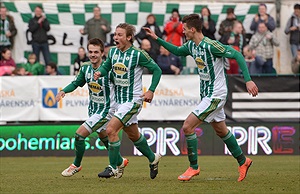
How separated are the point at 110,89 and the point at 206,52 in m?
1.78

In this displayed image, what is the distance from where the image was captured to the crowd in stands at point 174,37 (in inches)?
759

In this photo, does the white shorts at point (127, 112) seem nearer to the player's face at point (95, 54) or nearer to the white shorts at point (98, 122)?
the white shorts at point (98, 122)

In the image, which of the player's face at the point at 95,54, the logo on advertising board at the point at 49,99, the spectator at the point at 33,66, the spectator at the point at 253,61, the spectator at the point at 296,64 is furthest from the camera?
the spectator at the point at 296,64

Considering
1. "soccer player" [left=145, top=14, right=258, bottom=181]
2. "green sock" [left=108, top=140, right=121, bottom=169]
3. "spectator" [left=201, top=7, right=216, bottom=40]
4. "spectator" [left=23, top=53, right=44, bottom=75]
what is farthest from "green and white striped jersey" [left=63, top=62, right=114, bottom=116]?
"spectator" [left=201, top=7, right=216, bottom=40]

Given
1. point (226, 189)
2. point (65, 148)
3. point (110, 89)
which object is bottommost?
point (65, 148)

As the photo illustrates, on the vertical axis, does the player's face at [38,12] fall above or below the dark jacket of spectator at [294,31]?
above

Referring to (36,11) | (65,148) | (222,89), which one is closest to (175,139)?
(65,148)

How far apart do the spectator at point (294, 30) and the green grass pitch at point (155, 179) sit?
4468 mm

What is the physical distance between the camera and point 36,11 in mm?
20031

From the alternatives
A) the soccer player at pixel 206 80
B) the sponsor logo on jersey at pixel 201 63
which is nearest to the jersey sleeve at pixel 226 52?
the soccer player at pixel 206 80

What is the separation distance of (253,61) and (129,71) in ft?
28.2

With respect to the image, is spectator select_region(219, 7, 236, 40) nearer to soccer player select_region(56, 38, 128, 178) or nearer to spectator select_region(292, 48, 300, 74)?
spectator select_region(292, 48, 300, 74)

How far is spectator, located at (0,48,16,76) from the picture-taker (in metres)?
19.0

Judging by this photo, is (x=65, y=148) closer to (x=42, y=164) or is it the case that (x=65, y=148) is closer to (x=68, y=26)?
(x=42, y=164)
